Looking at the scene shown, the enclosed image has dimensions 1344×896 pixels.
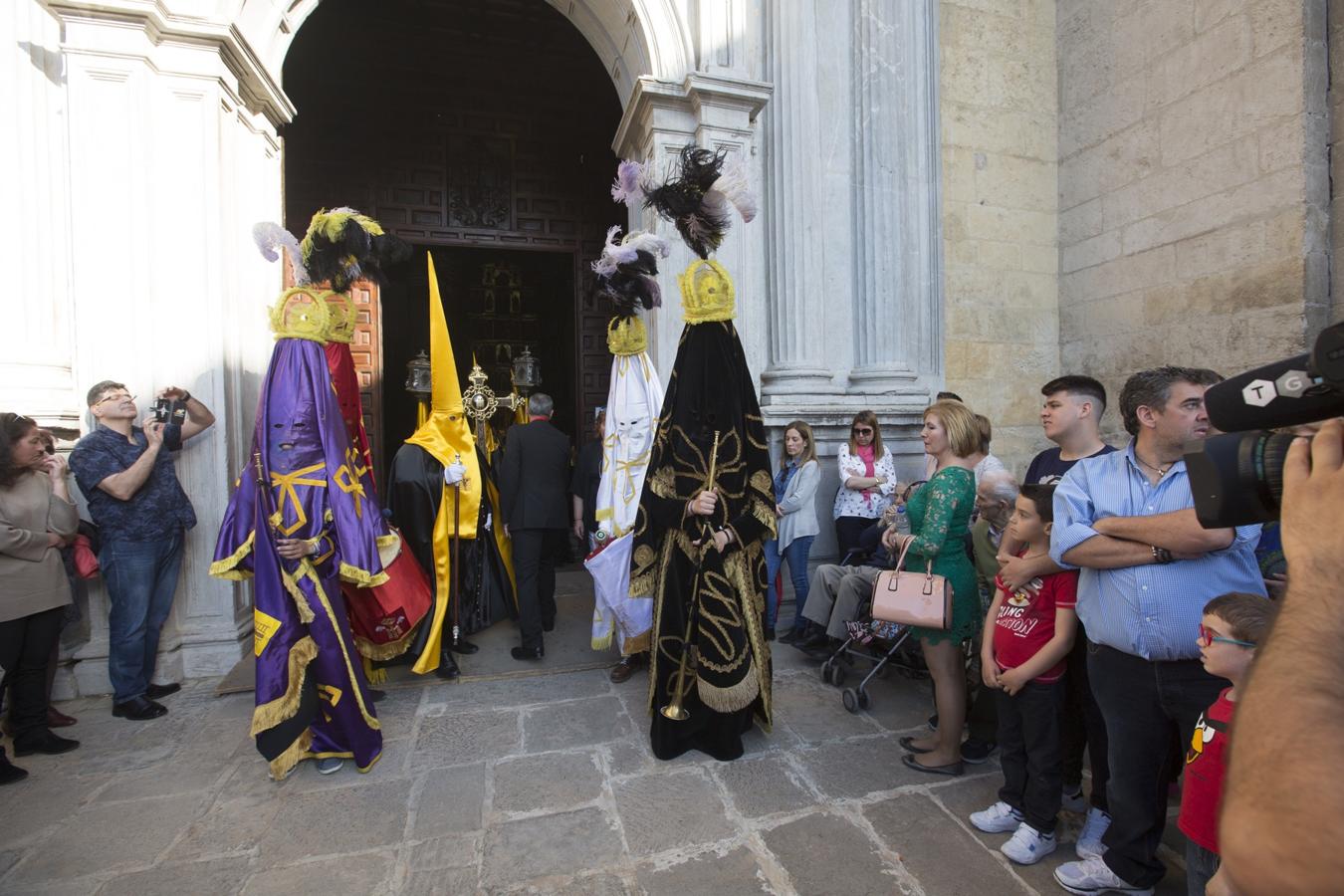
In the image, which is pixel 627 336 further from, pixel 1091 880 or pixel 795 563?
pixel 1091 880

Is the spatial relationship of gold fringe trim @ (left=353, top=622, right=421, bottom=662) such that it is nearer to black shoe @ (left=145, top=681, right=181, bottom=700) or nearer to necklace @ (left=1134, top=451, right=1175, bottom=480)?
black shoe @ (left=145, top=681, right=181, bottom=700)

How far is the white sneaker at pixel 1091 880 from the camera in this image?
224cm

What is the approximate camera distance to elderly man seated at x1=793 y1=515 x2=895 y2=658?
4168mm

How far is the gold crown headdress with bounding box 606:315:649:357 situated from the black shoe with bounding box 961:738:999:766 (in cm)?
298

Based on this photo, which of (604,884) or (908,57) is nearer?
(604,884)

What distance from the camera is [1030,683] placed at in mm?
2539

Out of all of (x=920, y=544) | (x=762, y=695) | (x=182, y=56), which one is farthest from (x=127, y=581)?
(x=920, y=544)

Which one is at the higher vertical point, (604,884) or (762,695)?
(762,695)

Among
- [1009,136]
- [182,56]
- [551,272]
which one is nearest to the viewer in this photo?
[182,56]

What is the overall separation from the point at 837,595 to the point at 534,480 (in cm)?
228

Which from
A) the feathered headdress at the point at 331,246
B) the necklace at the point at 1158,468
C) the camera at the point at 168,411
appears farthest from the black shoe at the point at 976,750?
the camera at the point at 168,411

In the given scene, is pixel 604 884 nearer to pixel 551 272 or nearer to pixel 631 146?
pixel 631 146

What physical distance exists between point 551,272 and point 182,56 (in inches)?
217

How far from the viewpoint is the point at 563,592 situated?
6.44 metres
